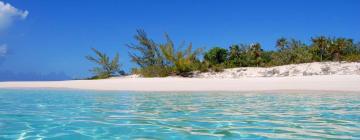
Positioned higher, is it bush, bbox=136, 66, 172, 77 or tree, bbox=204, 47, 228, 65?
tree, bbox=204, 47, 228, 65

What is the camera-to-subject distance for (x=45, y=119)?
5.23 meters

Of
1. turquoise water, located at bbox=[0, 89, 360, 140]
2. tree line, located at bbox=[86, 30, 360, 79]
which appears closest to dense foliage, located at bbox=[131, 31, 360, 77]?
tree line, located at bbox=[86, 30, 360, 79]

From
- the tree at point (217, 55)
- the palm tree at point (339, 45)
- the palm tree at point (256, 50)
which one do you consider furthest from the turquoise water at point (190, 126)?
the palm tree at point (256, 50)

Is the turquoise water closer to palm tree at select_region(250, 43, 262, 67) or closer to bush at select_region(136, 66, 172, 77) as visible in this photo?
bush at select_region(136, 66, 172, 77)

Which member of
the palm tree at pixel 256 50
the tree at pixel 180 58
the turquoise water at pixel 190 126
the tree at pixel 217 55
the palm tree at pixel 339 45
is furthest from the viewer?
the palm tree at pixel 256 50

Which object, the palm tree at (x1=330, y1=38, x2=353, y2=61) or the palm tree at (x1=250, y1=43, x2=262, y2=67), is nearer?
the palm tree at (x1=330, y1=38, x2=353, y2=61)

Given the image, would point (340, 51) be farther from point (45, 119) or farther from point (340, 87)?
point (45, 119)

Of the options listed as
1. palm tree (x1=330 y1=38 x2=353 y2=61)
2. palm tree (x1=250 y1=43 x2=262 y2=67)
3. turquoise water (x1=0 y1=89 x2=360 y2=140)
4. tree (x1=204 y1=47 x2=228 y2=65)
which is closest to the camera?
turquoise water (x1=0 y1=89 x2=360 y2=140)

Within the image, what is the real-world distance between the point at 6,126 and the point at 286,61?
2413 cm

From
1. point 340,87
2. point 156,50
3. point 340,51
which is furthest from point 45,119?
point 340,51

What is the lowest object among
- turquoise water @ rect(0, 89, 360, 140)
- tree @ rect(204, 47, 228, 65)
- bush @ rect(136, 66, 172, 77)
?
turquoise water @ rect(0, 89, 360, 140)

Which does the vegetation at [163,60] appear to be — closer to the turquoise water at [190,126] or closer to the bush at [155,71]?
the bush at [155,71]

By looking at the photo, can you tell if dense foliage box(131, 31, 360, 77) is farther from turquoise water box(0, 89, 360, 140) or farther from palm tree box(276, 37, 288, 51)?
turquoise water box(0, 89, 360, 140)

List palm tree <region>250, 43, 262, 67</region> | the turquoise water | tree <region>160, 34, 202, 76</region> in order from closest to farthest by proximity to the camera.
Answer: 1. the turquoise water
2. tree <region>160, 34, 202, 76</region>
3. palm tree <region>250, 43, 262, 67</region>
